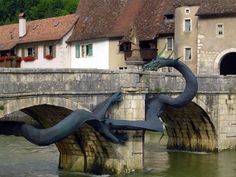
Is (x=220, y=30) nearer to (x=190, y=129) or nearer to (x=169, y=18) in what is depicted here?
(x=169, y=18)

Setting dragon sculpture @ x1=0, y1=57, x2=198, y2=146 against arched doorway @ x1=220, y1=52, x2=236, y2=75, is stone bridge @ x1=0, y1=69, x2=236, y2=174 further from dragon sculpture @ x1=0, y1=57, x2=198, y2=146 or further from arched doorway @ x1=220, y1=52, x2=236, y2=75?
arched doorway @ x1=220, y1=52, x2=236, y2=75

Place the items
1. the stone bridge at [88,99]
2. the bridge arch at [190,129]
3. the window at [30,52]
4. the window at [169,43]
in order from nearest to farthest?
1. the stone bridge at [88,99]
2. the bridge arch at [190,129]
3. the window at [169,43]
4. the window at [30,52]

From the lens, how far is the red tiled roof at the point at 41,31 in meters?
55.4

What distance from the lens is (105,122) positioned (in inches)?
974

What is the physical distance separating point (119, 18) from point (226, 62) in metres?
9.50

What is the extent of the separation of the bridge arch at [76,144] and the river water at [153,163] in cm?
60

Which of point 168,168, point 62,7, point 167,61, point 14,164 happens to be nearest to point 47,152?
point 14,164

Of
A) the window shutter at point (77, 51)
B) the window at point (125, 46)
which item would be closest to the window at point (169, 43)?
the window at point (125, 46)

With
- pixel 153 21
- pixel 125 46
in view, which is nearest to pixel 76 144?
pixel 153 21

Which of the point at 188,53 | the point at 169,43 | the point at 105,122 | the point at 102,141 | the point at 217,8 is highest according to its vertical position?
the point at 217,8

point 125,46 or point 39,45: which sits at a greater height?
point 39,45

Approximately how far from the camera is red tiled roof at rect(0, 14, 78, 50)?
5541 centimetres

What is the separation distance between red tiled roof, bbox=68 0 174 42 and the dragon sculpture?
67.4 feet

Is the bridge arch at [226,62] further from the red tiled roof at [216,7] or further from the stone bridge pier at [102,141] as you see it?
the stone bridge pier at [102,141]
